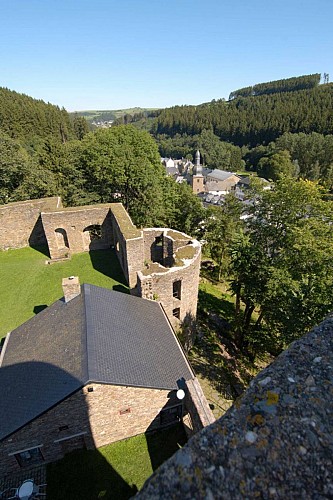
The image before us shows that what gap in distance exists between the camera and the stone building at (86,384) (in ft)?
26.7

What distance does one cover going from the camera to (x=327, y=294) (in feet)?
38.6

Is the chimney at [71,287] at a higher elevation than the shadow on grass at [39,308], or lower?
higher

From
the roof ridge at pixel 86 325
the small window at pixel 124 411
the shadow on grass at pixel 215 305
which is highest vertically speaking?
the roof ridge at pixel 86 325

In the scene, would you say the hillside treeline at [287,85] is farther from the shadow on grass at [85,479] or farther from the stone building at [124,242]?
the shadow on grass at [85,479]

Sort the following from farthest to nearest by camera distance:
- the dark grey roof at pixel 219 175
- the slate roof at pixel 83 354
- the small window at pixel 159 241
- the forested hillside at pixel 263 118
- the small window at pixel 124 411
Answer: the forested hillside at pixel 263 118
the dark grey roof at pixel 219 175
the small window at pixel 159 241
the small window at pixel 124 411
the slate roof at pixel 83 354

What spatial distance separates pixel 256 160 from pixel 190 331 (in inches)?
3869

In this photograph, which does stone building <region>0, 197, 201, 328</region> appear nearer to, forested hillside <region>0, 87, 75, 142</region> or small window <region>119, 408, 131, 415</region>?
small window <region>119, 408, 131, 415</region>

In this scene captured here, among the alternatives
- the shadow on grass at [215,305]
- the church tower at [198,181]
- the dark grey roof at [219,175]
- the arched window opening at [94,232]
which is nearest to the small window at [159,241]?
the arched window opening at [94,232]

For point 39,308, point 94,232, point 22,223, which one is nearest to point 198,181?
point 94,232

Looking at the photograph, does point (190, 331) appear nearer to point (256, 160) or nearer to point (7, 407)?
point (7, 407)

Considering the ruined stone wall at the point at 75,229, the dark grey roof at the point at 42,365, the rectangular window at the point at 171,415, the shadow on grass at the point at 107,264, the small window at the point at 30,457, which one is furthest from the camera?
the ruined stone wall at the point at 75,229

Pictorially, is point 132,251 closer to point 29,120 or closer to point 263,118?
point 29,120

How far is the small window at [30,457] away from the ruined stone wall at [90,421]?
0.43 feet

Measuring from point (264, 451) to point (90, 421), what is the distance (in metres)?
8.15
